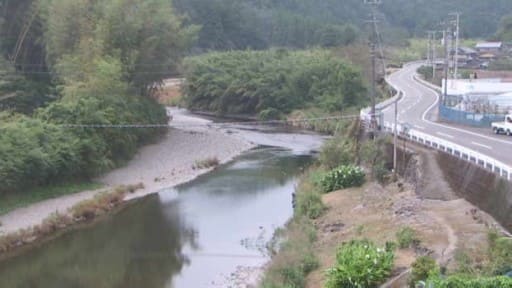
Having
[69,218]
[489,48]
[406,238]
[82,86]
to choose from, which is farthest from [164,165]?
[489,48]

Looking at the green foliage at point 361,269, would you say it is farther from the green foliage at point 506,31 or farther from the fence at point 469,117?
the green foliage at point 506,31

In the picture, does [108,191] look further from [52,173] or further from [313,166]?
[313,166]

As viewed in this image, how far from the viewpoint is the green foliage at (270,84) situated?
5870 cm

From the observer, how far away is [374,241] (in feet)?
62.4

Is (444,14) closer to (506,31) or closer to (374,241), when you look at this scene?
(506,31)

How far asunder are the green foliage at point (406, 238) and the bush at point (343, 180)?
9.27 metres

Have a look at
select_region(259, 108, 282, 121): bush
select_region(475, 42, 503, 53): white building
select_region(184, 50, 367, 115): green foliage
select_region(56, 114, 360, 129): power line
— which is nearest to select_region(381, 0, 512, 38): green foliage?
select_region(475, 42, 503, 53): white building

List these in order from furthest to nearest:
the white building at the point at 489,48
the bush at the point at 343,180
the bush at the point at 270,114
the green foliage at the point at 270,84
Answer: the white building at the point at 489,48, the bush at the point at 270,114, the green foliage at the point at 270,84, the bush at the point at 343,180

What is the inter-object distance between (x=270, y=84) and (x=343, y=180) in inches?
1368

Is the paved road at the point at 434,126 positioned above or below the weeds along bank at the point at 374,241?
above

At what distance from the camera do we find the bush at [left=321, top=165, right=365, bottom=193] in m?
27.6

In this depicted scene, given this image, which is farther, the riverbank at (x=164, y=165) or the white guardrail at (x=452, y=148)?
the riverbank at (x=164, y=165)

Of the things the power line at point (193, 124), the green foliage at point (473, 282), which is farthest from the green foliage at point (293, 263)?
the power line at point (193, 124)

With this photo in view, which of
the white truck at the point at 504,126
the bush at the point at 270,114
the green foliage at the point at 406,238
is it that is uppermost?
the white truck at the point at 504,126
